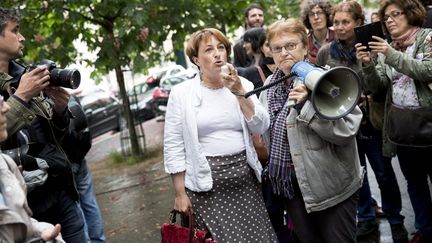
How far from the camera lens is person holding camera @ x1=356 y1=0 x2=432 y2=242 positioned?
3.41m

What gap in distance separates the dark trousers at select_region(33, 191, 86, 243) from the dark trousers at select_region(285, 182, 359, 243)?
134 centimetres

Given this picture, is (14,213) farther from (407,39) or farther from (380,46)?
(407,39)

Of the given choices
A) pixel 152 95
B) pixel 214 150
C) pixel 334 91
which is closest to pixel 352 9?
pixel 334 91

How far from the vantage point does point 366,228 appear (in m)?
4.54

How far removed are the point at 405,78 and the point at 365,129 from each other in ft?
2.79

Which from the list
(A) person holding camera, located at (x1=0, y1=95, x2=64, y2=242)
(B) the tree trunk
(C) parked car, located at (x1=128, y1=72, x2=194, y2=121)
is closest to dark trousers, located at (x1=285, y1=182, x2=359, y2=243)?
(A) person holding camera, located at (x1=0, y1=95, x2=64, y2=242)

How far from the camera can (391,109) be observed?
3.71 m

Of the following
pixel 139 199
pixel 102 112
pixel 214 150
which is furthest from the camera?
pixel 102 112

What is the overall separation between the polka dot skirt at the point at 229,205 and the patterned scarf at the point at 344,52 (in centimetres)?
143

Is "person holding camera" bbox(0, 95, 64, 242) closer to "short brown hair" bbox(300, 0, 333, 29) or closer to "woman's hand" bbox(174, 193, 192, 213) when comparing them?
"woman's hand" bbox(174, 193, 192, 213)

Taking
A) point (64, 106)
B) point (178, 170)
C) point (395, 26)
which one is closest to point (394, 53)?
point (395, 26)

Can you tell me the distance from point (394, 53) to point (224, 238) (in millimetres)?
1607

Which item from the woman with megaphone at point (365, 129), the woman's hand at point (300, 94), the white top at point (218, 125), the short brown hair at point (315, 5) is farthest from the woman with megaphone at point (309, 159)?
the short brown hair at point (315, 5)

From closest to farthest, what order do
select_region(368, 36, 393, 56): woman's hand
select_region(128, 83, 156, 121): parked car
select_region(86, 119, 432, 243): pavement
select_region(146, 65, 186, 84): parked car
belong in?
select_region(368, 36, 393, 56): woman's hand, select_region(86, 119, 432, 243): pavement, select_region(146, 65, 186, 84): parked car, select_region(128, 83, 156, 121): parked car
